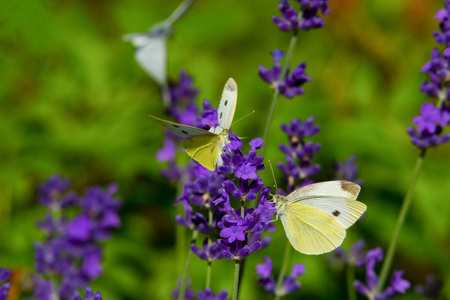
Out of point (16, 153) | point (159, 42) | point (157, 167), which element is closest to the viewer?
point (159, 42)

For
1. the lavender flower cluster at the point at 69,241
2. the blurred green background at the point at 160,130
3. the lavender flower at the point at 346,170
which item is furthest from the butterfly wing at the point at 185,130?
the blurred green background at the point at 160,130

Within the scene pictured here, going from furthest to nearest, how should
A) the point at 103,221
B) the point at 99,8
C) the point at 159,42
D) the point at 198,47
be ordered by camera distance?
the point at 99,8 → the point at 198,47 → the point at 103,221 → the point at 159,42

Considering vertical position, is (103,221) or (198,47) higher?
(198,47)

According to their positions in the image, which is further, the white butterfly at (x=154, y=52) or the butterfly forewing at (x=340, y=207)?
the white butterfly at (x=154, y=52)

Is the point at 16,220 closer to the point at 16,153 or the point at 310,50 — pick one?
the point at 16,153

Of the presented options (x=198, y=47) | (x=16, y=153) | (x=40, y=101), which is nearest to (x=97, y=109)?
(x=40, y=101)

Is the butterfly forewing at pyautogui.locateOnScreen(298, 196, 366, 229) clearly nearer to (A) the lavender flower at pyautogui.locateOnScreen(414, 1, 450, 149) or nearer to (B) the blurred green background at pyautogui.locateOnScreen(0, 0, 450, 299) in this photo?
(A) the lavender flower at pyautogui.locateOnScreen(414, 1, 450, 149)

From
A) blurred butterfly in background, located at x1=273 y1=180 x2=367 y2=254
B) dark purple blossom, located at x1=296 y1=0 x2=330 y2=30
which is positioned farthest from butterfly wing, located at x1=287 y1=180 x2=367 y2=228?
dark purple blossom, located at x1=296 y1=0 x2=330 y2=30

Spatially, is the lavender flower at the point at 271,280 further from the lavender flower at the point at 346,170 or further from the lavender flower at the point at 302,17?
the lavender flower at the point at 302,17
